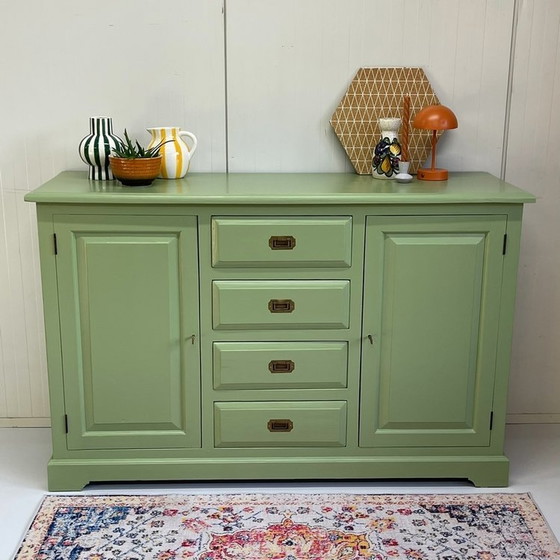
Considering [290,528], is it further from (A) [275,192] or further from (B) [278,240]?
(A) [275,192]

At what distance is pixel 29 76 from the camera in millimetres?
2912

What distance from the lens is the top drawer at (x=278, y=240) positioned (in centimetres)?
256

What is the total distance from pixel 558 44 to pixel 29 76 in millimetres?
1895

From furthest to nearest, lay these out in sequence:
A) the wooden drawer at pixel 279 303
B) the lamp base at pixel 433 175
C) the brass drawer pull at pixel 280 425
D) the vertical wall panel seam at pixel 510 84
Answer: the vertical wall panel seam at pixel 510 84
the lamp base at pixel 433 175
the brass drawer pull at pixel 280 425
the wooden drawer at pixel 279 303

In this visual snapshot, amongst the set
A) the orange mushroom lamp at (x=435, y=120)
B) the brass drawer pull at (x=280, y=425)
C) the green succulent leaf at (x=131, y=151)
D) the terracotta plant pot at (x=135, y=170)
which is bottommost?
the brass drawer pull at (x=280, y=425)

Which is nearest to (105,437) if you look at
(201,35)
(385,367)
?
(385,367)

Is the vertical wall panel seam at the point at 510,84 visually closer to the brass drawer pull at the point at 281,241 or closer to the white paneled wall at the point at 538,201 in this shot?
the white paneled wall at the point at 538,201

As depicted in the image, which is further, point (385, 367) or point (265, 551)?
point (385, 367)

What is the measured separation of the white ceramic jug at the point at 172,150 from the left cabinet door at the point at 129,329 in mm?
316

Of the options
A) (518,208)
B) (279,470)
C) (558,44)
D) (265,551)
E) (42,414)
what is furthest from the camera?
(42,414)

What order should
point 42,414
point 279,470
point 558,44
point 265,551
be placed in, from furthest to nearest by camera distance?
point 42,414 → point 558,44 → point 279,470 → point 265,551

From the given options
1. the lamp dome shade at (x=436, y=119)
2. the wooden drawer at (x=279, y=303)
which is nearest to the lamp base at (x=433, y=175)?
the lamp dome shade at (x=436, y=119)

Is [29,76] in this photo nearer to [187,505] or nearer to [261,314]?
[261,314]

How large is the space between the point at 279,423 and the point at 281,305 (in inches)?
15.9
